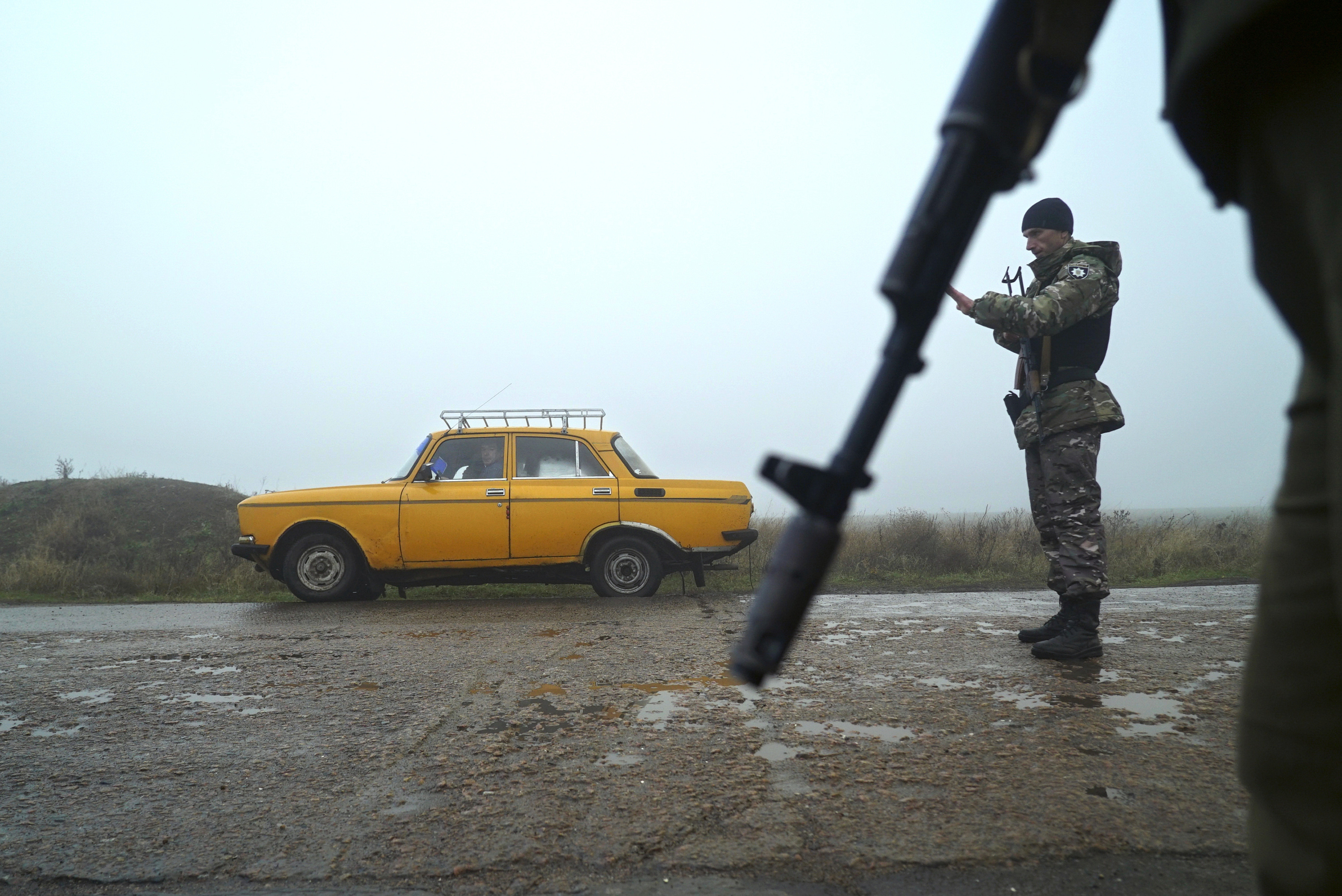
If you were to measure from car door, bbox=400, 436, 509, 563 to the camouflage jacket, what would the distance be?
5232 millimetres

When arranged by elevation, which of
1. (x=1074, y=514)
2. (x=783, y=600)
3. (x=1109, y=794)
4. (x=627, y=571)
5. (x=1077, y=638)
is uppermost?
(x=1074, y=514)

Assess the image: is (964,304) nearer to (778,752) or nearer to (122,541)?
(778,752)

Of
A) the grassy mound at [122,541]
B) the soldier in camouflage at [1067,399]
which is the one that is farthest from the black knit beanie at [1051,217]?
the grassy mound at [122,541]

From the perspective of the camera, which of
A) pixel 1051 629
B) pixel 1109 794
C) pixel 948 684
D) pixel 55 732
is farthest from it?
pixel 1051 629

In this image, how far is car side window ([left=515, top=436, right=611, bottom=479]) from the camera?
848 centimetres

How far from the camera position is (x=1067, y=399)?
167 inches

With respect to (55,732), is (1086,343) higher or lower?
higher

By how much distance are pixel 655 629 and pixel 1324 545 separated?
15.6 feet

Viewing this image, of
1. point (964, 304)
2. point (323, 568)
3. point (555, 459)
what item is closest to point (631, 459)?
point (555, 459)

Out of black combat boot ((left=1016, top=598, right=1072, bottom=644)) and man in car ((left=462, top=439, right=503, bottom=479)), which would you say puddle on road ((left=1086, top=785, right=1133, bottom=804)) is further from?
man in car ((left=462, top=439, right=503, bottom=479))

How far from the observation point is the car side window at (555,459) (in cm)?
848

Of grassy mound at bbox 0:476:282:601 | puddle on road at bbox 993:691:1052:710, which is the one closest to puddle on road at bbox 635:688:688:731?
puddle on road at bbox 993:691:1052:710

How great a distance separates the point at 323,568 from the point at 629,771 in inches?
259

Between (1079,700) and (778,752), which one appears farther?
(1079,700)
